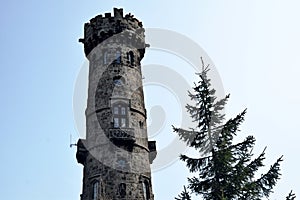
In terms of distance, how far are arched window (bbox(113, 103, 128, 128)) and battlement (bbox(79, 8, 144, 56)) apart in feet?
19.1

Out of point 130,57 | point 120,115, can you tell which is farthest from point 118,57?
point 120,115

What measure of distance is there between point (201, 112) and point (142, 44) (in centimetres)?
1455

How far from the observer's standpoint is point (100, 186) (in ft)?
81.2

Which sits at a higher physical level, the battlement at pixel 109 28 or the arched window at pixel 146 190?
the battlement at pixel 109 28

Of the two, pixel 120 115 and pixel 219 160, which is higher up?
pixel 120 115

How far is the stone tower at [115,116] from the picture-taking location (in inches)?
994

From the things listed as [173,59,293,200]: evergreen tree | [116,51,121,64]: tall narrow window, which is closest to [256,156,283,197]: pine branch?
[173,59,293,200]: evergreen tree

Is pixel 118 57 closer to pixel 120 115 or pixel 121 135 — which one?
pixel 120 115

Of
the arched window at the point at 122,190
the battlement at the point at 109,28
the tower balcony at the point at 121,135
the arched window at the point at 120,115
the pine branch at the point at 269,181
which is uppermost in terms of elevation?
the battlement at the point at 109,28

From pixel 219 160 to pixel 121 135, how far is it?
1065 cm

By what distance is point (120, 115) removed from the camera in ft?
90.6

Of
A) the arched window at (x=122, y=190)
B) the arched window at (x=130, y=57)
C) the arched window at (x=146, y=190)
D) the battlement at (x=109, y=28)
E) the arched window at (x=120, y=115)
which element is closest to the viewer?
the arched window at (x=122, y=190)

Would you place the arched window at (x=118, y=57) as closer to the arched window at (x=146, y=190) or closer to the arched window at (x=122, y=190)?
the arched window at (x=146, y=190)

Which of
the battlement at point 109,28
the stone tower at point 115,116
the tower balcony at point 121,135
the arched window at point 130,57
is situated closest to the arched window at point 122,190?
the stone tower at point 115,116
